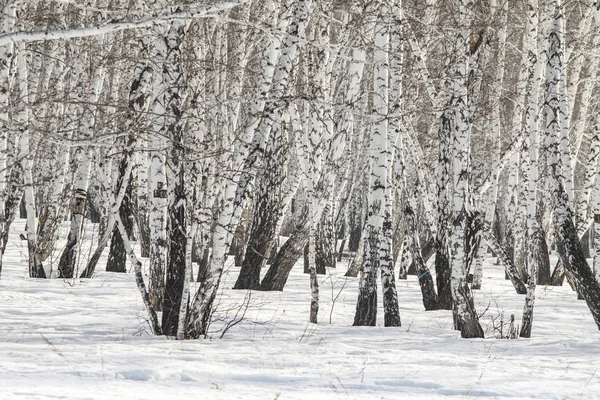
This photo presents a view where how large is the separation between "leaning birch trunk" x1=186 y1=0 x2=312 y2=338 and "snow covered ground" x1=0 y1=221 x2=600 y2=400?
0.95 feet

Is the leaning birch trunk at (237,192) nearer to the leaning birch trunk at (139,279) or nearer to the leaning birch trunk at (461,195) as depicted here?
the leaning birch trunk at (139,279)

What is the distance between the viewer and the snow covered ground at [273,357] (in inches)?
202

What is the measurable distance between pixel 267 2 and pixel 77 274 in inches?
Result: 226

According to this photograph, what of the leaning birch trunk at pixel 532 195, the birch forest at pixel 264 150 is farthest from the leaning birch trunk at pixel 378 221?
the leaning birch trunk at pixel 532 195

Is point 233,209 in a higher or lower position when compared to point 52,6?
lower

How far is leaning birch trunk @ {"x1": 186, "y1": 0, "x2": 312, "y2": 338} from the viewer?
7.21m

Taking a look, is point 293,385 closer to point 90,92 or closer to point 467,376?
point 467,376

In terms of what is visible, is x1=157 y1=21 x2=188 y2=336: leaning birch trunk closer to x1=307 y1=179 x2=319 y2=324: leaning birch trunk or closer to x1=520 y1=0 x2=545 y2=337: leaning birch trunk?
x1=307 y1=179 x2=319 y2=324: leaning birch trunk

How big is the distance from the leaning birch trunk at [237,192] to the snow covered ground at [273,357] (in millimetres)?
289

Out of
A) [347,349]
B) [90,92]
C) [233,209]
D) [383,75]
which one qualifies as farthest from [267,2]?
[347,349]

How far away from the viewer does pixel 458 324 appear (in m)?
9.20

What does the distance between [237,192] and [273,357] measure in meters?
1.85

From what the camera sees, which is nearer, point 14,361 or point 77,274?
point 14,361

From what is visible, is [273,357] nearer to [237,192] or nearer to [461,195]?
[237,192]
